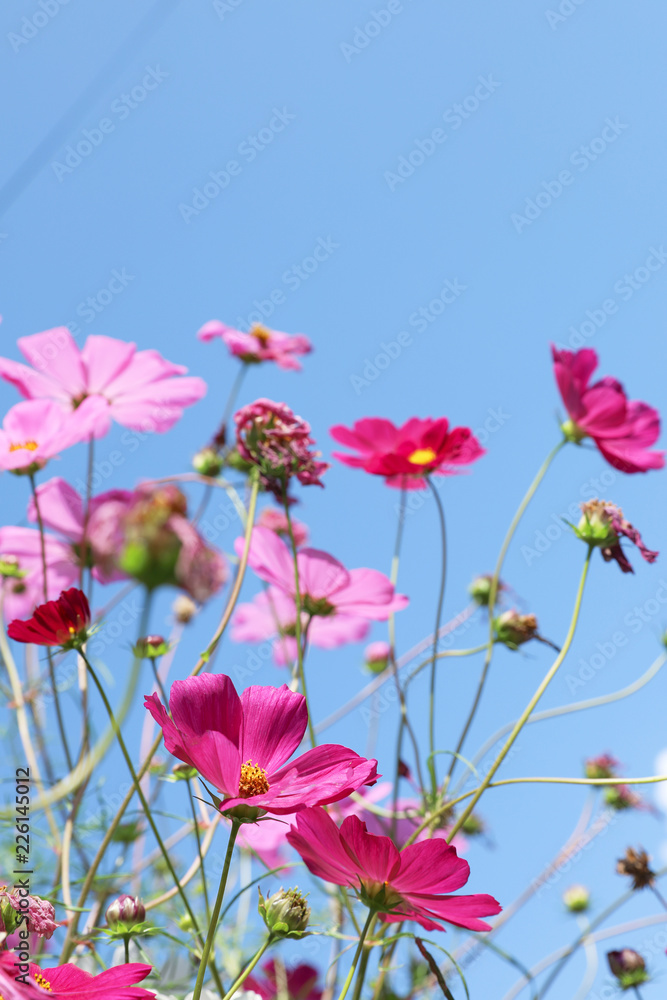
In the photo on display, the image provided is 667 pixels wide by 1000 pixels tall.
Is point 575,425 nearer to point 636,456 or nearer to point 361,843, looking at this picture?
point 636,456

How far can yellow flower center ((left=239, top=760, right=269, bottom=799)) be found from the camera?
13.8 inches

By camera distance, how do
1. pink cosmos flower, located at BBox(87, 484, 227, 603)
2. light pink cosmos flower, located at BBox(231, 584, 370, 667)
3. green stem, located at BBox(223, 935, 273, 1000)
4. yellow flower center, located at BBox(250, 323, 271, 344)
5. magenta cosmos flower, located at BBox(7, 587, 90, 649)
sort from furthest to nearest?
yellow flower center, located at BBox(250, 323, 271, 344) < light pink cosmos flower, located at BBox(231, 584, 370, 667) < magenta cosmos flower, located at BBox(7, 587, 90, 649) < green stem, located at BBox(223, 935, 273, 1000) < pink cosmos flower, located at BBox(87, 484, 227, 603)

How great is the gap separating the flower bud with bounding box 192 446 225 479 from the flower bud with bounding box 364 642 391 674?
501 millimetres

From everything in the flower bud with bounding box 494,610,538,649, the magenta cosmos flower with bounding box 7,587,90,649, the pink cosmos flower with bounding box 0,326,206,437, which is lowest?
the magenta cosmos flower with bounding box 7,587,90,649

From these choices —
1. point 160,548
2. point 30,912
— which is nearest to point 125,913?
point 30,912

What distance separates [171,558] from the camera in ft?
0.51

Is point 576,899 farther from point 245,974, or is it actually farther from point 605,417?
point 245,974

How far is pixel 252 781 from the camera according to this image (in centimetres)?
36

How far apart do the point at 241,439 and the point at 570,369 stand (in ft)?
1.08

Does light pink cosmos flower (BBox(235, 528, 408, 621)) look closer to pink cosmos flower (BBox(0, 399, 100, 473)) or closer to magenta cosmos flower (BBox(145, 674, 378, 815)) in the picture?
pink cosmos flower (BBox(0, 399, 100, 473))

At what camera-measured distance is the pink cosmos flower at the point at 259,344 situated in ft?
3.18

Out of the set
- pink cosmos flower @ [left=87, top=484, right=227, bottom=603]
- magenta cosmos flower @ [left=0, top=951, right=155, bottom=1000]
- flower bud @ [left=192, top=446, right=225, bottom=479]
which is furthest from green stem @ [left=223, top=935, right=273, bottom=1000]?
flower bud @ [left=192, top=446, right=225, bottom=479]

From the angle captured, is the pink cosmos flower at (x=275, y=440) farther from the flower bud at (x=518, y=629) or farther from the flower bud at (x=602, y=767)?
the flower bud at (x=602, y=767)

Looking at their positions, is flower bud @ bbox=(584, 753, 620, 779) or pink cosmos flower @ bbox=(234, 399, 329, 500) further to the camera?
flower bud @ bbox=(584, 753, 620, 779)
